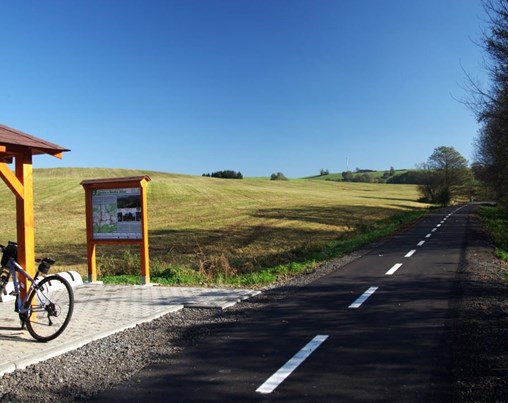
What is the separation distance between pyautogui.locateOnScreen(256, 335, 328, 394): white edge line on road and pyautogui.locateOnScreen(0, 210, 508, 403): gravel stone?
1.40m

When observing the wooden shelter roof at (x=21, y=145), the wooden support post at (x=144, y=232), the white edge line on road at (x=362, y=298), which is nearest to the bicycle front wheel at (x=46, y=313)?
the wooden shelter roof at (x=21, y=145)

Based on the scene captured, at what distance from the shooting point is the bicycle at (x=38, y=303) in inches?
254

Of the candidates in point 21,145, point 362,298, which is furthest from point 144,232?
point 362,298

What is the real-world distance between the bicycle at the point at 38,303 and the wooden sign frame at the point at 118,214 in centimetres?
411

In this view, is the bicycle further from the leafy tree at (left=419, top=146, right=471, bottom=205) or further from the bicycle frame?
the leafy tree at (left=419, top=146, right=471, bottom=205)

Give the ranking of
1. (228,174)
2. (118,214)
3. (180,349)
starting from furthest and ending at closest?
(228,174) < (118,214) < (180,349)

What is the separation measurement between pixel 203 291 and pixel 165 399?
221 inches

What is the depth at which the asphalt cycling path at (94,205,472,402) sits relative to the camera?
4414 millimetres

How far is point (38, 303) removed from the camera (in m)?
6.71

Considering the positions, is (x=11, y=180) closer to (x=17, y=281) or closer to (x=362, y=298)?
(x=17, y=281)

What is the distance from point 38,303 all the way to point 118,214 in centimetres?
462

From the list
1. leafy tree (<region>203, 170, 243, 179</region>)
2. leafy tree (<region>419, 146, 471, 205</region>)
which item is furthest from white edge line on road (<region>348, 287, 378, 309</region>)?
leafy tree (<region>203, 170, 243, 179</region>)

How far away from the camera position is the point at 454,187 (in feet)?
263

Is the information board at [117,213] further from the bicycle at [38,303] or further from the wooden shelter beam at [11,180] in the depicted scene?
the bicycle at [38,303]
